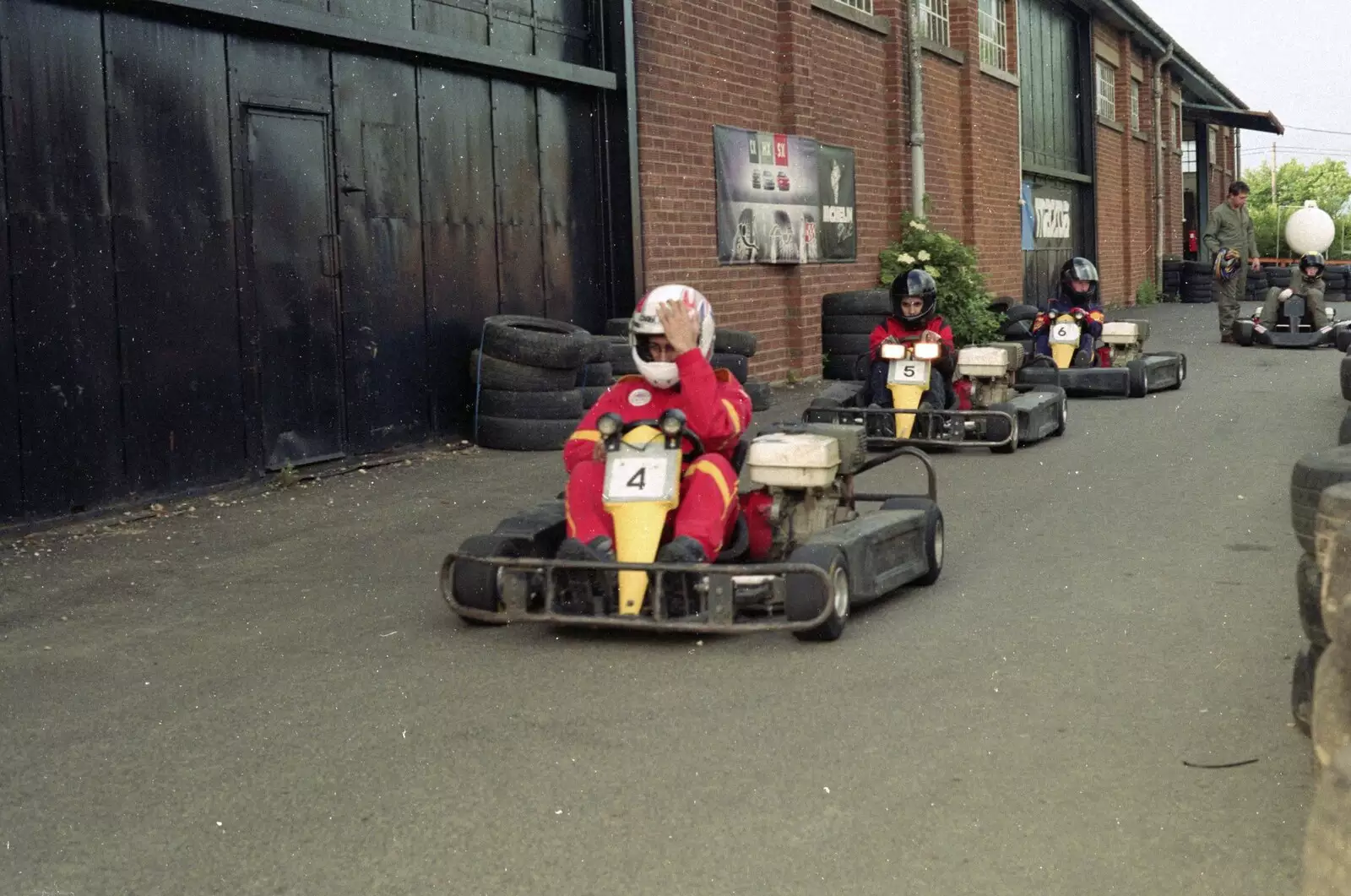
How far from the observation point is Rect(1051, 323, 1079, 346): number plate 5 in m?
14.6

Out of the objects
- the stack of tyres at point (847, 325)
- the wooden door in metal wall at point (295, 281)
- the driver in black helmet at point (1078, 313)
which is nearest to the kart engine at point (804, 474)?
the wooden door in metal wall at point (295, 281)

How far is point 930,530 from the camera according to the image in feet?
21.0

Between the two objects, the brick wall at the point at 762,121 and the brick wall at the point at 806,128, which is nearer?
the brick wall at the point at 762,121

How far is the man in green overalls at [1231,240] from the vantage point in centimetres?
2100

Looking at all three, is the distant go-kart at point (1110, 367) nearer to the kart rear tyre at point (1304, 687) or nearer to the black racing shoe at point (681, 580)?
the black racing shoe at point (681, 580)

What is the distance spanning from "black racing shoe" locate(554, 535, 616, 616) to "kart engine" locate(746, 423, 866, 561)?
2.81 ft

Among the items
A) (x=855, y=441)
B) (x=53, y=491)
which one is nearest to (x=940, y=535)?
(x=855, y=441)

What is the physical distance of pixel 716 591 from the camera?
5402mm

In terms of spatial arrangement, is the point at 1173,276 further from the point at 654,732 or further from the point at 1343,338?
the point at 654,732

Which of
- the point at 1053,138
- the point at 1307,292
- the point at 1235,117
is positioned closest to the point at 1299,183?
the point at 1235,117

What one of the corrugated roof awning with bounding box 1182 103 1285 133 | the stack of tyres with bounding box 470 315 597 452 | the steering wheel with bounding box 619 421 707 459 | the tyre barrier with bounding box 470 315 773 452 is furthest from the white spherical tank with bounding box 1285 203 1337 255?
the steering wheel with bounding box 619 421 707 459

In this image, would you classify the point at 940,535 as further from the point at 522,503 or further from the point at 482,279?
the point at 482,279

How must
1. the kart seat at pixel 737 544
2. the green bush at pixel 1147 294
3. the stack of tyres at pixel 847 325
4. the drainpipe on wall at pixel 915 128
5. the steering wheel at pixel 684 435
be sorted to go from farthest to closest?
the green bush at pixel 1147 294
the drainpipe on wall at pixel 915 128
the stack of tyres at pixel 847 325
the kart seat at pixel 737 544
the steering wheel at pixel 684 435

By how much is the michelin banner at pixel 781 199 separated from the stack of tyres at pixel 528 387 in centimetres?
395
